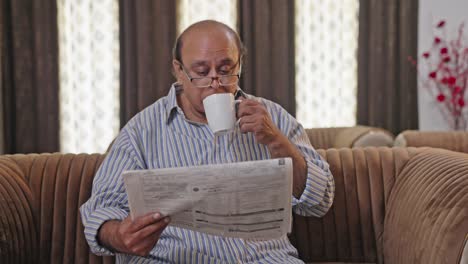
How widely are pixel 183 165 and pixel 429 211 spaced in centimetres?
66

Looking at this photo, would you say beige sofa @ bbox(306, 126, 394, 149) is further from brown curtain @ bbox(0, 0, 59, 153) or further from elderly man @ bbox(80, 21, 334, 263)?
brown curtain @ bbox(0, 0, 59, 153)

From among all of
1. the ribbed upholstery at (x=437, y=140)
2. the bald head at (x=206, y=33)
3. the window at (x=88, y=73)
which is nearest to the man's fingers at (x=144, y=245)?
the bald head at (x=206, y=33)

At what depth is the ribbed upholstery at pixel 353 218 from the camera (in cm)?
151

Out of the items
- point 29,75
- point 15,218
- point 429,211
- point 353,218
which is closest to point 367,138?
point 353,218

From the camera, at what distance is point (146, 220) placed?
98cm

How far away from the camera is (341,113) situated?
13.9 feet

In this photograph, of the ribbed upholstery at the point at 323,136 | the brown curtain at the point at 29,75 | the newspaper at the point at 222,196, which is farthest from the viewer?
the brown curtain at the point at 29,75

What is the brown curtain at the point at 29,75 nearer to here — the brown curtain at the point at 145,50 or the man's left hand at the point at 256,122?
the brown curtain at the point at 145,50

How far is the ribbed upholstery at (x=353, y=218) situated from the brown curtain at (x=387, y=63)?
2.67m

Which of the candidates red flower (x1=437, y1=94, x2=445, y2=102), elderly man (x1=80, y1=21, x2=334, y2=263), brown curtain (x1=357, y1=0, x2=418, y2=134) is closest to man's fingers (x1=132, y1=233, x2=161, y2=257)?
elderly man (x1=80, y1=21, x2=334, y2=263)

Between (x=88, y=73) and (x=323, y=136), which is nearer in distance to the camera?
(x=323, y=136)

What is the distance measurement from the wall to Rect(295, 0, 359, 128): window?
22.6 inches

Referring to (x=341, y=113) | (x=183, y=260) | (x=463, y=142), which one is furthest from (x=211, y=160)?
(x=341, y=113)

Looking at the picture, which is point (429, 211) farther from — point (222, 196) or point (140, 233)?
point (140, 233)
